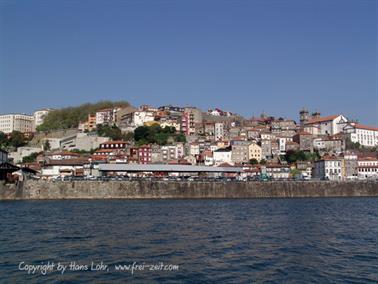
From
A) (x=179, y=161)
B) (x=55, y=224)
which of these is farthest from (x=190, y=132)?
(x=55, y=224)

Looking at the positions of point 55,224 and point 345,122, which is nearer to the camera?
point 55,224

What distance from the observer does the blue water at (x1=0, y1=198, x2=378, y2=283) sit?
49.2ft

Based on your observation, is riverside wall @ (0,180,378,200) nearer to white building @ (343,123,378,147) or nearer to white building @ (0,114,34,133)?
white building @ (343,123,378,147)

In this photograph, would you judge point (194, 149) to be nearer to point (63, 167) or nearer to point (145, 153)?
point (145, 153)

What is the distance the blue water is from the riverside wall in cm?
2690

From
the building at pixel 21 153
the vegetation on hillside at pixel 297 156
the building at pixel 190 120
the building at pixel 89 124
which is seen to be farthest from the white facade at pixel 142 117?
the vegetation on hillside at pixel 297 156

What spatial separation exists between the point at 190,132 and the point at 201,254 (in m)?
106

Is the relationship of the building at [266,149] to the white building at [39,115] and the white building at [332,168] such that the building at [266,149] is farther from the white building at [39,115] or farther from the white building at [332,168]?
the white building at [39,115]

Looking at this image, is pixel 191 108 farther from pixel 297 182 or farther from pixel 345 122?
pixel 297 182

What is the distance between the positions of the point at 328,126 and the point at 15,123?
101m

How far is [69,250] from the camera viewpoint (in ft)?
62.2

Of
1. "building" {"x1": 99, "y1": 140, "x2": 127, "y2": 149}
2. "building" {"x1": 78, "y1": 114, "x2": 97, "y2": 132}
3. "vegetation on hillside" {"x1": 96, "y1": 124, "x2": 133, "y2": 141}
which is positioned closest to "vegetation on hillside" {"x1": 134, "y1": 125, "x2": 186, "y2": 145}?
"vegetation on hillside" {"x1": 96, "y1": 124, "x2": 133, "y2": 141}

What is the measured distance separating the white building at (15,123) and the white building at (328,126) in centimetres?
9381

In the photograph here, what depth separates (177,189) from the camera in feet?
200
